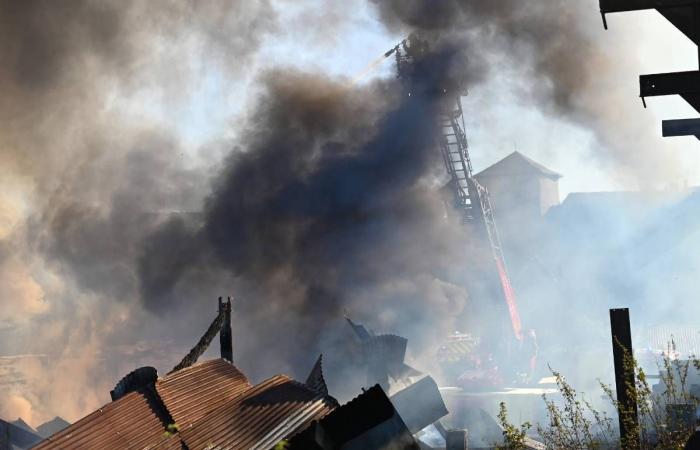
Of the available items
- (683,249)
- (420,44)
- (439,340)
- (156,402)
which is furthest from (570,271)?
(156,402)

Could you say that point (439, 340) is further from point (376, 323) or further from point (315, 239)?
point (315, 239)

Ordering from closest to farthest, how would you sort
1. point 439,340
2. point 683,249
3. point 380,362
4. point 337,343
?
point 380,362
point 337,343
point 439,340
point 683,249

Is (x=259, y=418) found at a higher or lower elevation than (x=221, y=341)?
lower

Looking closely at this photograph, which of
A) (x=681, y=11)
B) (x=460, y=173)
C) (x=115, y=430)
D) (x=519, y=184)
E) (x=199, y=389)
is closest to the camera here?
(x=681, y=11)

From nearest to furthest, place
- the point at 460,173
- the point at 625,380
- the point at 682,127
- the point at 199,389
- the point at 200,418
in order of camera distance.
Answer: the point at 682,127 < the point at 625,380 < the point at 200,418 < the point at 199,389 < the point at 460,173

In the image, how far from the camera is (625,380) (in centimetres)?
686

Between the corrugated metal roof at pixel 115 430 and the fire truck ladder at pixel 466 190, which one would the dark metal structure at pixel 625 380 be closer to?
the corrugated metal roof at pixel 115 430

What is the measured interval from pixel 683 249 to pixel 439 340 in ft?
84.5

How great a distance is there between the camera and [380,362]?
13938mm

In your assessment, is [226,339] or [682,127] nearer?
[682,127]

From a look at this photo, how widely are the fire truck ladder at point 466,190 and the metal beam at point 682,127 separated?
20623 mm

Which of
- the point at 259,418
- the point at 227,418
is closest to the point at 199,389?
the point at 227,418

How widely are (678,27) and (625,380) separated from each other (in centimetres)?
412

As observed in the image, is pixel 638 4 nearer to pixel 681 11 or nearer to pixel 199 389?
pixel 681 11
